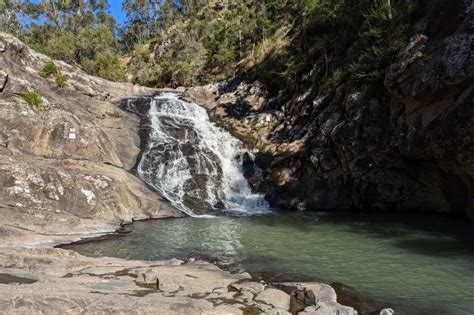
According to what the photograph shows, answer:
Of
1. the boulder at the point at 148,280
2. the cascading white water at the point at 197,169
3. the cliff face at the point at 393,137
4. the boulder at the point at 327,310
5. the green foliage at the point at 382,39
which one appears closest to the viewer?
the boulder at the point at 327,310

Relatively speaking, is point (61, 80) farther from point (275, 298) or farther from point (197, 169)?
point (275, 298)

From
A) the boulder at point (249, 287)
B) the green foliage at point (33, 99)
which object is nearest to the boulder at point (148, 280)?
the boulder at point (249, 287)

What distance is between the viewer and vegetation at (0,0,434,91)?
994 inches

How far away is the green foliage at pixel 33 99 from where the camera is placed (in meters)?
23.5

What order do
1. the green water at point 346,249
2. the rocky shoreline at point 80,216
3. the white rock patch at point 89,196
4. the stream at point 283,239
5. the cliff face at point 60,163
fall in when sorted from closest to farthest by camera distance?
the rocky shoreline at point 80,216
the green water at point 346,249
the stream at point 283,239
the cliff face at point 60,163
the white rock patch at point 89,196

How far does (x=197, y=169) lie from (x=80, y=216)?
33.9ft

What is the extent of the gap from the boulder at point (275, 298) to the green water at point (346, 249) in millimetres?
2370

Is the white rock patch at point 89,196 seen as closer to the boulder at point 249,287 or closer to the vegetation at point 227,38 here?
the boulder at point 249,287

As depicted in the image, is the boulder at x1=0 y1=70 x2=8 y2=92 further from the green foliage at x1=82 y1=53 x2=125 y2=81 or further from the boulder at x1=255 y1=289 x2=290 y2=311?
the green foliage at x1=82 y1=53 x2=125 y2=81

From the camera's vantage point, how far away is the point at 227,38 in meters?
58.4

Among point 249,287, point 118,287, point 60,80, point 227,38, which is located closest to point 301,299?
point 249,287

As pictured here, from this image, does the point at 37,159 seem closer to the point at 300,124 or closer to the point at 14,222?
the point at 14,222

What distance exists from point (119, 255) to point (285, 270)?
5687 mm

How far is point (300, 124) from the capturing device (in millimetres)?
31125
